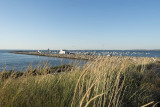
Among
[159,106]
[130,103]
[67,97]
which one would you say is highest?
[67,97]

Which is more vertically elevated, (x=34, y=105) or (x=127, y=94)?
(x=34, y=105)

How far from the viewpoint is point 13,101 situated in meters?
1.52

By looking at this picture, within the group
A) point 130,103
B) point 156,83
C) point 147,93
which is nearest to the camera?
point 130,103

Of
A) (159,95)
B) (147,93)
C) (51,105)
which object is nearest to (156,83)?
(159,95)

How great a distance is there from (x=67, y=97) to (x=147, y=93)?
7.70ft

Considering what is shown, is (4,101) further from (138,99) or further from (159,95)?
(159,95)

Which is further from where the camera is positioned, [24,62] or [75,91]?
[24,62]

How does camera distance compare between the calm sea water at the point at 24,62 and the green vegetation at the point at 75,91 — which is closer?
the green vegetation at the point at 75,91

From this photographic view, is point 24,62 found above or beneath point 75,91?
beneath

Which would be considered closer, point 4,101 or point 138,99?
point 4,101

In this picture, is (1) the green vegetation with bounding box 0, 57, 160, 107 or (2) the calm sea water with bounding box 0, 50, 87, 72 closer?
(1) the green vegetation with bounding box 0, 57, 160, 107

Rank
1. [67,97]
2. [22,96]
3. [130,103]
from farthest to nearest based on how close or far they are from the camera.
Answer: [130,103], [67,97], [22,96]

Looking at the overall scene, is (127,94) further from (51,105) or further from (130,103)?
(51,105)

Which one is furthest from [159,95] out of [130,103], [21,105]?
[21,105]
